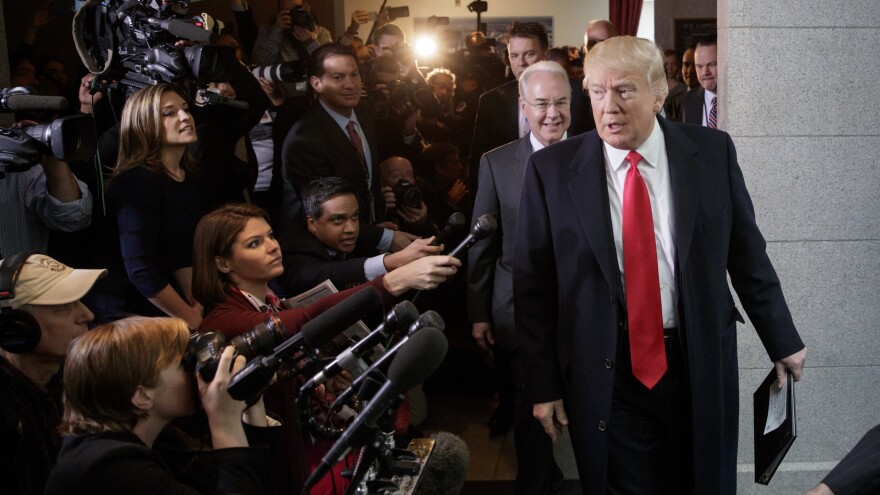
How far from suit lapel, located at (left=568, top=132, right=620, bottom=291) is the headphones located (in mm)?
1238

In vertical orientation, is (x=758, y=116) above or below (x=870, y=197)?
above

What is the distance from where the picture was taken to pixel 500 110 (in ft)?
12.9

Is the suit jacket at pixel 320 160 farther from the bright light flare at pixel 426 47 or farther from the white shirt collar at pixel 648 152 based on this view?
the bright light flare at pixel 426 47

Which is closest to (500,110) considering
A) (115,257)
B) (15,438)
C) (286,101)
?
(286,101)

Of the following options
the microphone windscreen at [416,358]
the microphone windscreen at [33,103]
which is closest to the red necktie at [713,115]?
the microphone windscreen at [33,103]

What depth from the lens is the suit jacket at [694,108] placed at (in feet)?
15.3

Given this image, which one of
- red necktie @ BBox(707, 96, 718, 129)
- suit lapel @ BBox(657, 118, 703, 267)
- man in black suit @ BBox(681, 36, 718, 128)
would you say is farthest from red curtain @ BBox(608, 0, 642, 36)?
suit lapel @ BBox(657, 118, 703, 267)

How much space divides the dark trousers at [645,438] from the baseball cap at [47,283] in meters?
1.25

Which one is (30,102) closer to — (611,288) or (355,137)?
(611,288)

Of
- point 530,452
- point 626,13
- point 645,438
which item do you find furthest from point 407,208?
point 626,13

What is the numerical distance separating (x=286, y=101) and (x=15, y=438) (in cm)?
242

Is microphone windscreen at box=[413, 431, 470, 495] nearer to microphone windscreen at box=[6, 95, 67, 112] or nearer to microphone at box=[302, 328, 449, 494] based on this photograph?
microphone at box=[302, 328, 449, 494]

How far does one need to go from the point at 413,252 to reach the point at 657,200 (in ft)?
3.08

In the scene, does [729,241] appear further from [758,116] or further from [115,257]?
[115,257]
